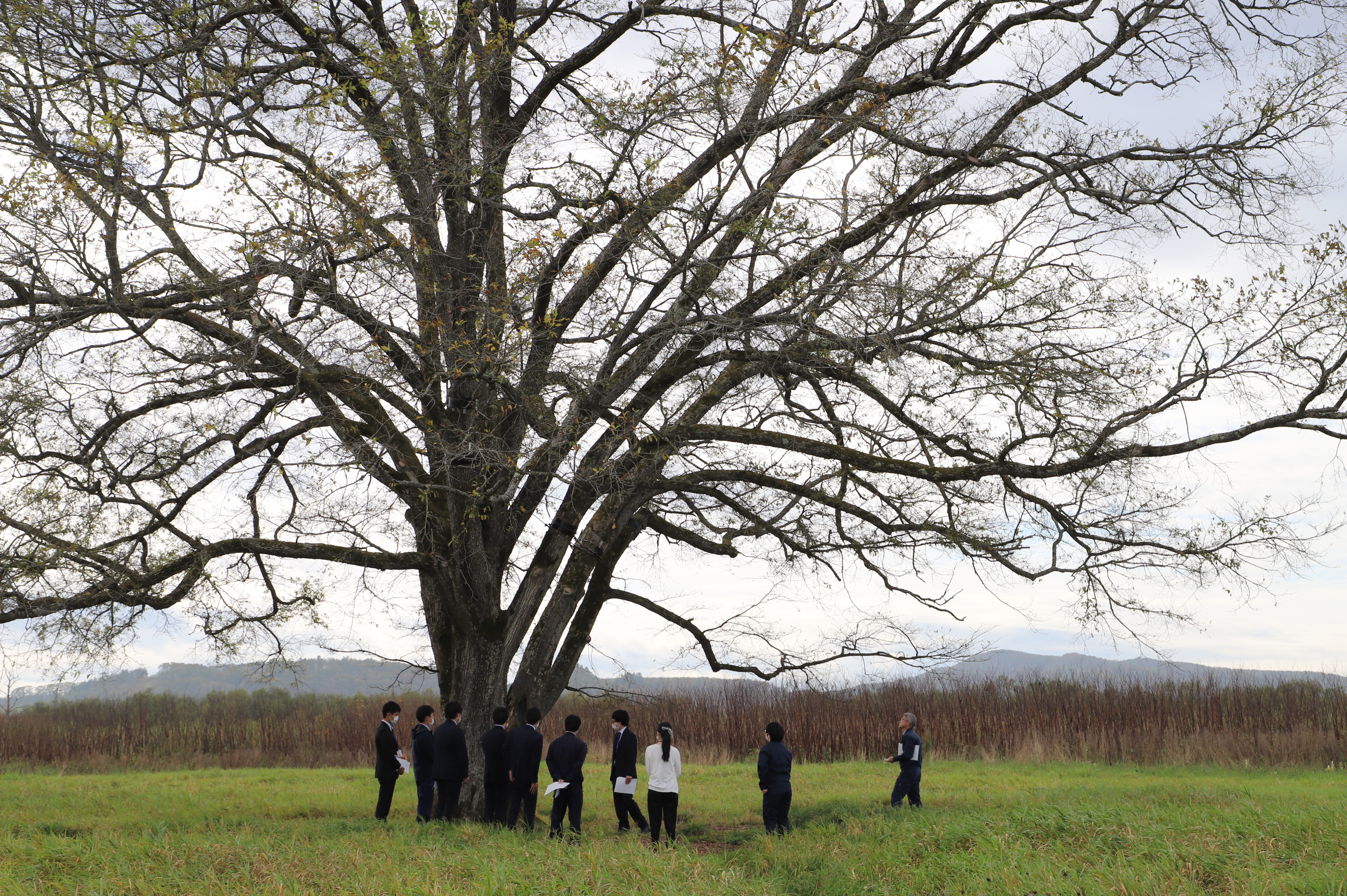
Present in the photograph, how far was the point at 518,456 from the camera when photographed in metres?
10.7

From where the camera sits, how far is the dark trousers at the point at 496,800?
1067 cm

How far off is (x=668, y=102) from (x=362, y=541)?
6.08 m

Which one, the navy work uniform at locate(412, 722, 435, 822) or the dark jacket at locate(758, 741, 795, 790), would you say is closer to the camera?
the dark jacket at locate(758, 741, 795, 790)

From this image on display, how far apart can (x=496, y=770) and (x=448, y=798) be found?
2.56ft

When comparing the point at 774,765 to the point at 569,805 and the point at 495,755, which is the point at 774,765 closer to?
the point at 569,805

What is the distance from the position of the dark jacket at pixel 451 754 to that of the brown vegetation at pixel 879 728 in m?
9.42

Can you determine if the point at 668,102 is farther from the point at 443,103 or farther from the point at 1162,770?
the point at 1162,770

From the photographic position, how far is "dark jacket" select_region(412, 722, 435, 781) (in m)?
11.2

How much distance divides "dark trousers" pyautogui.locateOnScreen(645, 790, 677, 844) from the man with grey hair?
275 centimetres

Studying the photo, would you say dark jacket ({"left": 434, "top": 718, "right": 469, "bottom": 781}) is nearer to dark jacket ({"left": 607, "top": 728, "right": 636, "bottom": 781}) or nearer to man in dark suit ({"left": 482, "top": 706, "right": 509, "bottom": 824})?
man in dark suit ({"left": 482, "top": 706, "right": 509, "bottom": 824})

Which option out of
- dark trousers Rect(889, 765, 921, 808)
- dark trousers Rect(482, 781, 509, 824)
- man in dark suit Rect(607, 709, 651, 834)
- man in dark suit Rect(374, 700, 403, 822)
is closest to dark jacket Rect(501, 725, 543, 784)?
dark trousers Rect(482, 781, 509, 824)

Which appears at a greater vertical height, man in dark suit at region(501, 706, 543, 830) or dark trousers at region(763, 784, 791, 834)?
man in dark suit at region(501, 706, 543, 830)

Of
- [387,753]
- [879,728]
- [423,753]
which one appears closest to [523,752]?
[423,753]

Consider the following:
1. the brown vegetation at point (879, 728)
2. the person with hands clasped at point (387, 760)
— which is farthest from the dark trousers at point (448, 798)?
the brown vegetation at point (879, 728)
